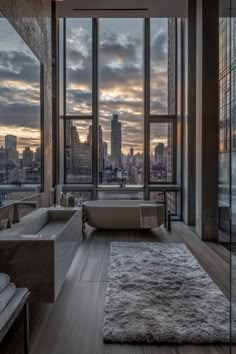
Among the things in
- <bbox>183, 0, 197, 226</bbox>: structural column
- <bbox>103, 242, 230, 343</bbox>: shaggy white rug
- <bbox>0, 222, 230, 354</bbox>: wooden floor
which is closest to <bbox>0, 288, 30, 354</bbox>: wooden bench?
<bbox>0, 222, 230, 354</bbox>: wooden floor

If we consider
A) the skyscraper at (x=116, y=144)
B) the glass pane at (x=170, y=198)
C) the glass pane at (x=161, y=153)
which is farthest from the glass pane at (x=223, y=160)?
the skyscraper at (x=116, y=144)

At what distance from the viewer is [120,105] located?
6.93 metres

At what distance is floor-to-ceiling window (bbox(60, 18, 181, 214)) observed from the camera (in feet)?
22.3

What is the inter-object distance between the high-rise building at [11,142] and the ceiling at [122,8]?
3.51m

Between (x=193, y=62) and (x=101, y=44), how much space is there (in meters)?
2.33

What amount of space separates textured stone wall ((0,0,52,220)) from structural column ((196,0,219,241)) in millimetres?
2604

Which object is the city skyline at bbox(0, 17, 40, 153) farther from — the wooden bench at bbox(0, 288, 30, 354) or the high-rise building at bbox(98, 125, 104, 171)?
the high-rise building at bbox(98, 125, 104, 171)

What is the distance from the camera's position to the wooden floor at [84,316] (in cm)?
202

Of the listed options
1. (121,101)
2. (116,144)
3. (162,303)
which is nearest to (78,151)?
(116,144)

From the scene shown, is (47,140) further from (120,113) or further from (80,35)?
(80,35)

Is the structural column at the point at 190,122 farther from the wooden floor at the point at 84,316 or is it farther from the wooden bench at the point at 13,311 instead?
the wooden bench at the point at 13,311

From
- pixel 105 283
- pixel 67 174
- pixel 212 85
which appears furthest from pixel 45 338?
pixel 67 174

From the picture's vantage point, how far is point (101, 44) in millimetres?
6852

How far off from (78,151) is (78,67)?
1.99 meters
